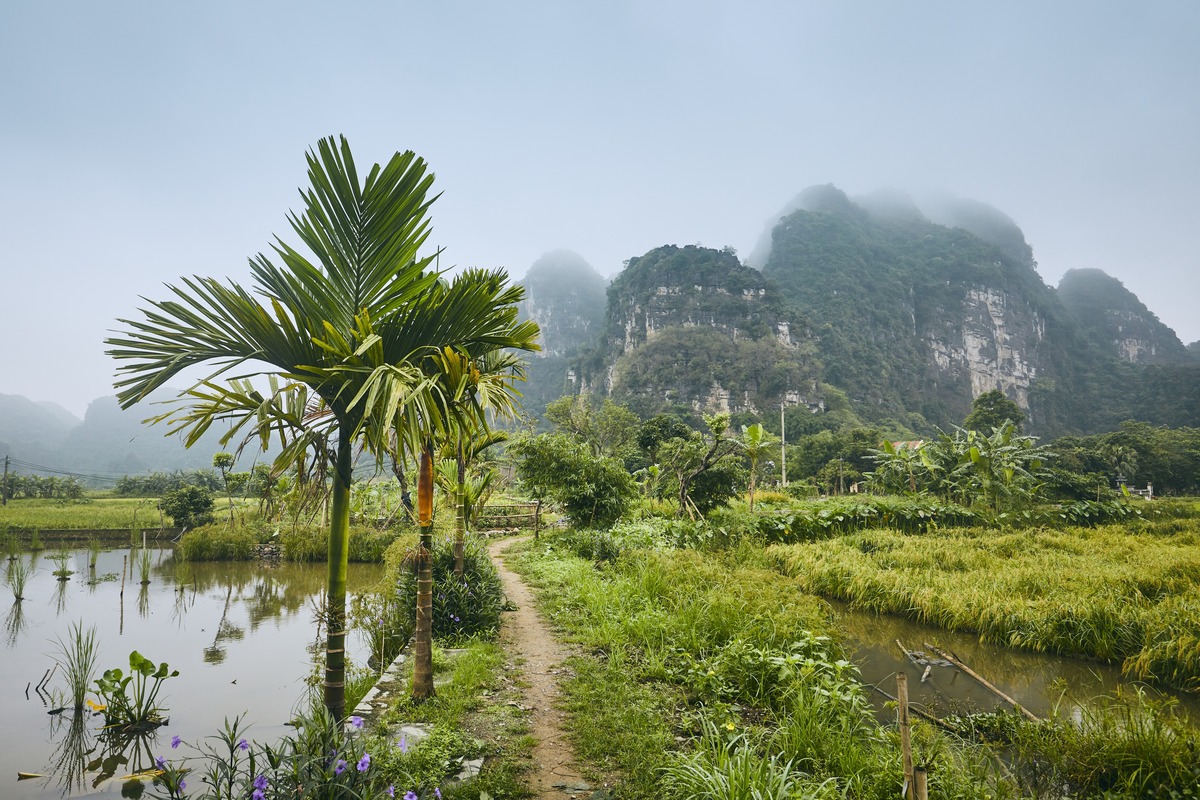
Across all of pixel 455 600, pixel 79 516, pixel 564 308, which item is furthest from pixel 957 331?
pixel 79 516

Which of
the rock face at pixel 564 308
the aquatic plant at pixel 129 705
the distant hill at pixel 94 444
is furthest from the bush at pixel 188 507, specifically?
the rock face at pixel 564 308

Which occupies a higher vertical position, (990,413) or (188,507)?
(990,413)

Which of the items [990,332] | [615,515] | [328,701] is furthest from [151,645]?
[990,332]

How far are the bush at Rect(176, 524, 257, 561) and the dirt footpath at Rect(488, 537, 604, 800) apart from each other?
1082 cm

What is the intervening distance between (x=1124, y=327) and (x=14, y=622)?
6152 inches

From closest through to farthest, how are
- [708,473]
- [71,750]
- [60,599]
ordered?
[71,750]
[60,599]
[708,473]

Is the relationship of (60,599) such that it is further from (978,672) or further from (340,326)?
(978,672)

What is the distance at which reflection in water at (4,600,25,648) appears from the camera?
7.93m

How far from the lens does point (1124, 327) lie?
114500 mm

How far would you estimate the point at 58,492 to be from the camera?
1182 inches

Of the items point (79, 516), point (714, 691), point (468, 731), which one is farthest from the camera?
point (79, 516)

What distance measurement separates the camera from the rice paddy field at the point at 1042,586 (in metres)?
6.78

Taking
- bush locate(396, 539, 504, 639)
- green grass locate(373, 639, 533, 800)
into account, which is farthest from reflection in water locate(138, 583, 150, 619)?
green grass locate(373, 639, 533, 800)

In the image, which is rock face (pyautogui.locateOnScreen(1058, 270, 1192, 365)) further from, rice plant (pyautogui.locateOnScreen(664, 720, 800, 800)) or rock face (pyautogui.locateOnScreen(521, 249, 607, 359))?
rice plant (pyautogui.locateOnScreen(664, 720, 800, 800))
